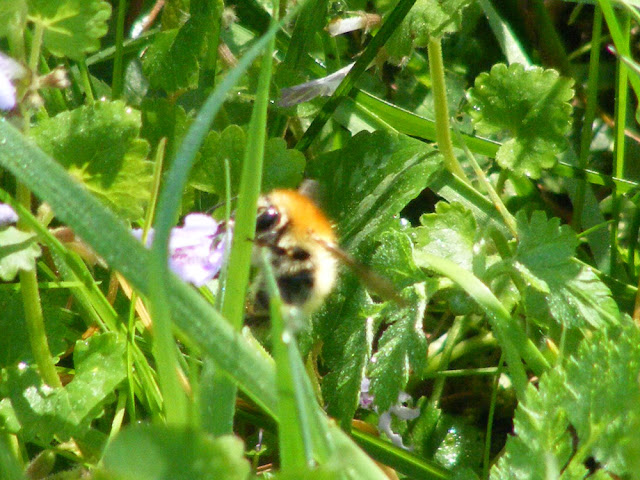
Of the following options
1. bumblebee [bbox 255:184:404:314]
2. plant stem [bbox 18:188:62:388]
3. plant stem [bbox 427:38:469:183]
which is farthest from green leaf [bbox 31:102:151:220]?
plant stem [bbox 427:38:469:183]

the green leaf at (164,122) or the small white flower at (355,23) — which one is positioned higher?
the small white flower at (355,23)

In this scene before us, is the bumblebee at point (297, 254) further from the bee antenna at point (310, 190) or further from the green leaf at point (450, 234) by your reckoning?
the green leaf at point (450, 234)

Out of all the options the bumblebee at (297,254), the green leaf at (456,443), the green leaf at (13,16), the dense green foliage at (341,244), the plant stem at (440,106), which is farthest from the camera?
the plant stem at (440,106)

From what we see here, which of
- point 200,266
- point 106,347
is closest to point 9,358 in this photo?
point 106,347

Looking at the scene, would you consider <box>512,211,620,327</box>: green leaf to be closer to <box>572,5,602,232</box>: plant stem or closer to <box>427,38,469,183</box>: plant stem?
<box>427,38,469,183</box>: plant stem

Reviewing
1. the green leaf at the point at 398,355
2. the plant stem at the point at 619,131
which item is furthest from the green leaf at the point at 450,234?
the plant stem at the point at 619,131

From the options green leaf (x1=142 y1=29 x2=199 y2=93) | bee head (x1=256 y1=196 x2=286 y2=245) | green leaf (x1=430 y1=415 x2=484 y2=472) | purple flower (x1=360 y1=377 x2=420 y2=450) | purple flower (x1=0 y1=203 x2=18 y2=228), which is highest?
green leaf (x1=142 y1=29 x2=199 y2=93)
